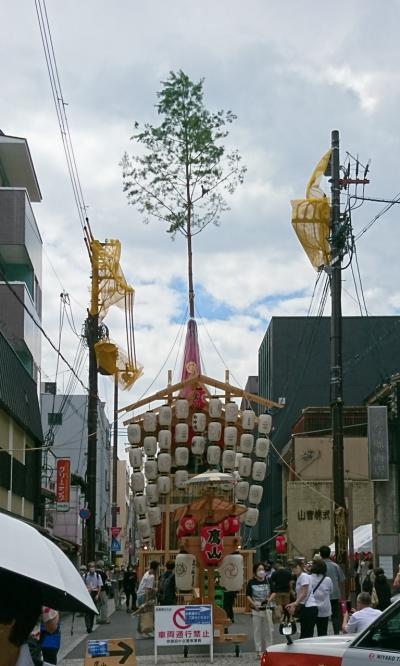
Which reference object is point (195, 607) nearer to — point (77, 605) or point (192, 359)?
point (77, 605)

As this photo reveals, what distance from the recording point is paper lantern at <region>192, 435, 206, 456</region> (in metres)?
30.4

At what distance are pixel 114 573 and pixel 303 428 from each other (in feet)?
39.7

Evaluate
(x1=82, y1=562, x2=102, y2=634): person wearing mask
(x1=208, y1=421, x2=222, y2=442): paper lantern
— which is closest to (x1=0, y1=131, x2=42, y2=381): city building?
(x1=208, y1=421, x2=222, y2=442): paper lantern

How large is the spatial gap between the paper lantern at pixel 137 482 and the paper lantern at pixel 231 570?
8.63m

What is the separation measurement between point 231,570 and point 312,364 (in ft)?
149

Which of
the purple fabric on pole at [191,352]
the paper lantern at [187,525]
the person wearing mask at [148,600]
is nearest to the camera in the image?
the paper lantern at [187,525]

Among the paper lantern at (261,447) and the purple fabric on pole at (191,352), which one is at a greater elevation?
the purple fabric on pole at (191,352)

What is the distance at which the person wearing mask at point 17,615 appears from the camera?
4.85 meters

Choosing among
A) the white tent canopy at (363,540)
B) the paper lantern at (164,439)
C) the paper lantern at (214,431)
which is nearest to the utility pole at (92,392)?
the paper lantern at (164,439)

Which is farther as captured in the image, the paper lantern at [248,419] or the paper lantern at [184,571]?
the paper lantern at [248,419]

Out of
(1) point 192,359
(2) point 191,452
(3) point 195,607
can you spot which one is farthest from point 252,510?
(3) point 195,607

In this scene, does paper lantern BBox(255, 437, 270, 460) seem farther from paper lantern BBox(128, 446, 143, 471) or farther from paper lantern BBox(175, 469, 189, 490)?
paper lantern BBox(128, 446, 143, 471)

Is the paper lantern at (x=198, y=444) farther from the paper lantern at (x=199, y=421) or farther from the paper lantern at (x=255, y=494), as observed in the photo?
the paper lantern at (x=255, y=494)

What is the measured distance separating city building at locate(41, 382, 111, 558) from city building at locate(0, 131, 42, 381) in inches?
757
